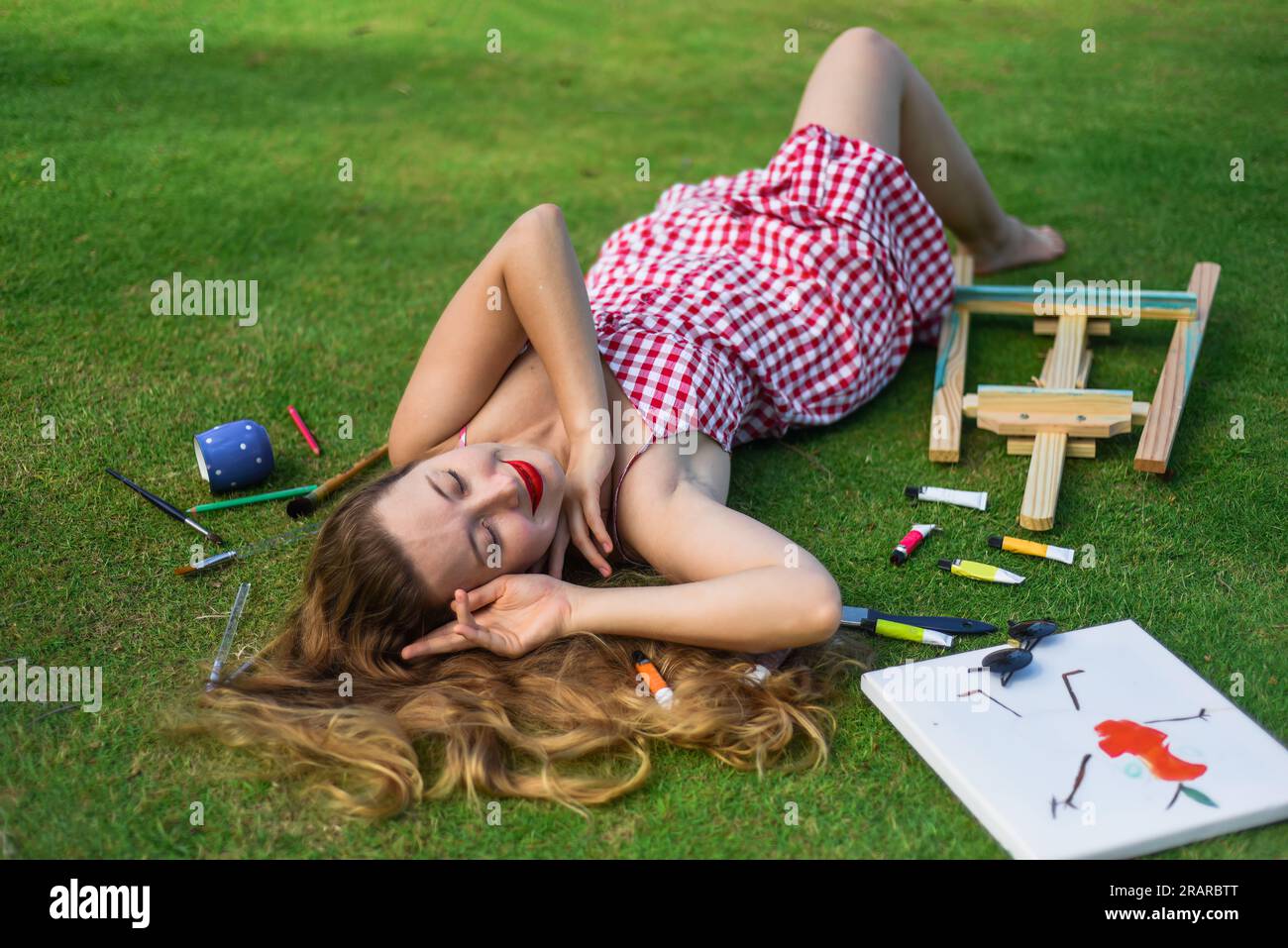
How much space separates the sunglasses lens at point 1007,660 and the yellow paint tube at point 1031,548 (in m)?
0.43

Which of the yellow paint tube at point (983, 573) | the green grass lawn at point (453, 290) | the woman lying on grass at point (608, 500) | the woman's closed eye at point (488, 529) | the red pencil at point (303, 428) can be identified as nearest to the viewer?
the green grass lawn at point (453, 290)

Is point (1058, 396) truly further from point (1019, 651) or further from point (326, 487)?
point (326, 487)

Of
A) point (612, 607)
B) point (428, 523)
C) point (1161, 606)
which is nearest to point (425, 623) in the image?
point (428, 523)

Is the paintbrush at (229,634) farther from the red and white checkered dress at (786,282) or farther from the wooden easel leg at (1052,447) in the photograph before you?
the wooden easel leg at (1052,447)

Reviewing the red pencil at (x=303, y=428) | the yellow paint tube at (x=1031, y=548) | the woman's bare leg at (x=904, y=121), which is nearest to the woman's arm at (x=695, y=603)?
the yellow paint tube at (x=1031, y=548)

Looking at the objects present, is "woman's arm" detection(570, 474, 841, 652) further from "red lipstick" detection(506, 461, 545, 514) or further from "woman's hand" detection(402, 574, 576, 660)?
"red lipstick" detection(506, 461, 545, 514)

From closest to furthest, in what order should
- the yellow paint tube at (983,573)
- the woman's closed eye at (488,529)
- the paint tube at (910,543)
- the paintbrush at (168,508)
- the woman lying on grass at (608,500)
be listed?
the woman lying on grass at (608,500) < the woman's closed eye at (488,529) < the yellow paint tube at (983,573) < the paint tube at (910,543) < the paintbrush at (168,508)

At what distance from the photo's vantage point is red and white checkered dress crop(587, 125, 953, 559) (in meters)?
3.19

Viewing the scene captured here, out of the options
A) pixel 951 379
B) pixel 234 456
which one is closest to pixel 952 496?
pixel 951 379

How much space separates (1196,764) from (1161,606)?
1.79 ft

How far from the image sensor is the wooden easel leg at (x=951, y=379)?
323cm

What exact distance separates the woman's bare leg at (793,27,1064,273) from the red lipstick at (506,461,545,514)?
1.74 meters

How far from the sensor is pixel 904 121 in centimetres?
382
